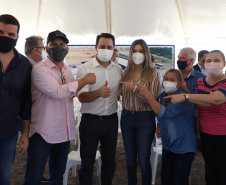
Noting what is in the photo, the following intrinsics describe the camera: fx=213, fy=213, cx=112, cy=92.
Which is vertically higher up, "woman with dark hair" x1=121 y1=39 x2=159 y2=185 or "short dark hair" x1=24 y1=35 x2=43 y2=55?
"short dark hair" x1=24 y1=35 x2=43 y2=55

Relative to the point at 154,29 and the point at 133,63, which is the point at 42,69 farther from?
the point at 154,29

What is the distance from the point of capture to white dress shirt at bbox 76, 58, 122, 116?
2.09 meters

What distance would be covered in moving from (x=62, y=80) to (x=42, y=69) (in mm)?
212

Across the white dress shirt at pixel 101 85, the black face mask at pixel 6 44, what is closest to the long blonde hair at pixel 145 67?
the white dress shirt at pixel 101 85

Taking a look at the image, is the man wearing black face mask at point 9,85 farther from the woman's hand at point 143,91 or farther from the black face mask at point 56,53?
the woman's hand at point 143,91

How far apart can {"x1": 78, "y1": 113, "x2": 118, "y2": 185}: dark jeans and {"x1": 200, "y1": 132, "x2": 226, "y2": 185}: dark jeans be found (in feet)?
2.89

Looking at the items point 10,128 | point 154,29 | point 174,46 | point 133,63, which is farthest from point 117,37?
point 10,128

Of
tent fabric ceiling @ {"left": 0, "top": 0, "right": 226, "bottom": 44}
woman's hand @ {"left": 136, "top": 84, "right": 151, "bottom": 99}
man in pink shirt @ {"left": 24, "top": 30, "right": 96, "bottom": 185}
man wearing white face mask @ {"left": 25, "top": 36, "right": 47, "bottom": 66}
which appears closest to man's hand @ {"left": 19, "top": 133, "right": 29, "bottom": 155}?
man in pink shirt @ {"left": 24, "top": 30, "right": 96, "bottom": 185}

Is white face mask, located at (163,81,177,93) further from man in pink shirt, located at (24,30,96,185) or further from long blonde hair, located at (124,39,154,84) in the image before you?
man in pink shirt, located at (24,30,96,185)

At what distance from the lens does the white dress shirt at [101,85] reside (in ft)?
6.84

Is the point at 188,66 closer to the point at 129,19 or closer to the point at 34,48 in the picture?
the point at 34,48

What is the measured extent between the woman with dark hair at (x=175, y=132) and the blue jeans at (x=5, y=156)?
115 centimetres

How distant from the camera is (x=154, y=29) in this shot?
6406mm

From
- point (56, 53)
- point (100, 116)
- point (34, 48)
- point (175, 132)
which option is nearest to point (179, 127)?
point (175, 132)
